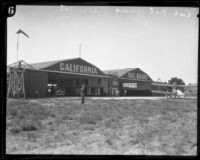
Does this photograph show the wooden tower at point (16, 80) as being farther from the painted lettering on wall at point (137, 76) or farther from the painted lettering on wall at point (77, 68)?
the painted lettering on wall at point (137, 76)

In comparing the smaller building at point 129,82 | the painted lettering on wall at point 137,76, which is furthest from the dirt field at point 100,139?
the painted lettering on wall at point 137,76

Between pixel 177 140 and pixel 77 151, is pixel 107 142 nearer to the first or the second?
pixel 77 151

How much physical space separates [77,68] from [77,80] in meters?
1.95

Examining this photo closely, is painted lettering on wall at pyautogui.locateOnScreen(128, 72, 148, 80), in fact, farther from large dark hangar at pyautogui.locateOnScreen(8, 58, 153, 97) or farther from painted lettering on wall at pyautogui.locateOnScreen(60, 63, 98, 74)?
painted lettering on wall at pyautogui.locateOnScreen(60, 63, 98, 74)

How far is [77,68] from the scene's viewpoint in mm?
31109

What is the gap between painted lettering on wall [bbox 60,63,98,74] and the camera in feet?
96.4

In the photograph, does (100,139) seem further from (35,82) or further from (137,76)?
(137,76)

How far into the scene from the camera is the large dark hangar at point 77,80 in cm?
2561

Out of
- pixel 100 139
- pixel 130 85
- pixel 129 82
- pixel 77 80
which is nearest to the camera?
pixel 100 139

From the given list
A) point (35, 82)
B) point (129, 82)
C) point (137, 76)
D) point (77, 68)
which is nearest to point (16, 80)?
point (35, 82)

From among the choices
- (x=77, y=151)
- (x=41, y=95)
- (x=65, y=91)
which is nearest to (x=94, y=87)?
(x=65, y=91)

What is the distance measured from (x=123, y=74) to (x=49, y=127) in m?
32.5

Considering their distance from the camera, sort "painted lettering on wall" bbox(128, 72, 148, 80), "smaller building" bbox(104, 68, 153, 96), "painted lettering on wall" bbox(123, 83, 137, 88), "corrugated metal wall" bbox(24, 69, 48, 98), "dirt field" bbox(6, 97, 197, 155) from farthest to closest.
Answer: "painted lettering on wall" bbox(128, 72, 148, 80) → "painted lettering on wall" bbox(123, 83, 137, 88) → "smaller building" bbox(104, 68, 153, 96) → "corrugated metal wall" bbox(24, 69, 48, 98) → "dirt field" bbox(6, 97, 197, 155)

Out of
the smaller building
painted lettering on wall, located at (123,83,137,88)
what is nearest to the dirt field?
the smaller building
